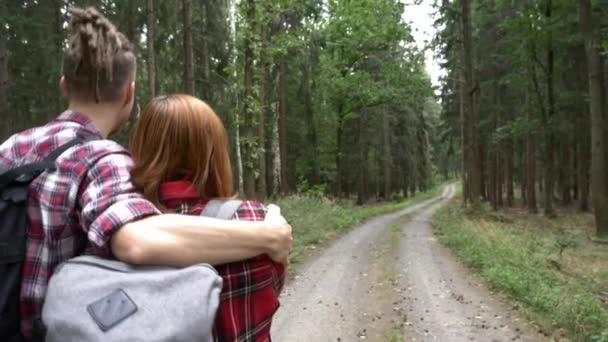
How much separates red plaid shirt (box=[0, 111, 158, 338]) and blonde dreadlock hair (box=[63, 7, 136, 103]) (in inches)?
5.1

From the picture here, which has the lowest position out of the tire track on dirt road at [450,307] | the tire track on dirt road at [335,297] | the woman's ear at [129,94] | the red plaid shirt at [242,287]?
the tire track on dirt road at [450,307]

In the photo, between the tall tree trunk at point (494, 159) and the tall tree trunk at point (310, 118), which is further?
the tall tree trunk at point (494, 159)

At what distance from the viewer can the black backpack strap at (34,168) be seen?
1.28m

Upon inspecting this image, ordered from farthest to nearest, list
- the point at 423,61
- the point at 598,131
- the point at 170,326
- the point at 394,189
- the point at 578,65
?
the point at 394,189 < the point at 423,61 < the point at 578,65 < the point at 598,131 < the point at 170,326

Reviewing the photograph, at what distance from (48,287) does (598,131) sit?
16.5 meters

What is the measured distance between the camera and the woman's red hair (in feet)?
5.10

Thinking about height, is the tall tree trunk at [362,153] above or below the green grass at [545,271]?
above

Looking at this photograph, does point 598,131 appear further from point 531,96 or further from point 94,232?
point 94,232

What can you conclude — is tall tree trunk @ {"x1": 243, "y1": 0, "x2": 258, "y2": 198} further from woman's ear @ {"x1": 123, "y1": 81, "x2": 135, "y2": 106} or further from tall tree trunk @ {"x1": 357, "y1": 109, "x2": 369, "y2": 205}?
tall tree trunk @ {"x1": 357, "y1": 109, "x2": 369, "y2": 205}

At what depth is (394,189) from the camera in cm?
4828

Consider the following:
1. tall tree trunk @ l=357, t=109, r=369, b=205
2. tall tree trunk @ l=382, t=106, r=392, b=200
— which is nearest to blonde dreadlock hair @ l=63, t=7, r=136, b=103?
tall tree trunk @ l=357, t=109, r=369, b=205

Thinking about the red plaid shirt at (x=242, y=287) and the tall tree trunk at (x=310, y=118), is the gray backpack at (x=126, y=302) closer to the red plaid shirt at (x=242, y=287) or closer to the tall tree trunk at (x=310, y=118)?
A: the red plaid shirt at (x=242, y=287)

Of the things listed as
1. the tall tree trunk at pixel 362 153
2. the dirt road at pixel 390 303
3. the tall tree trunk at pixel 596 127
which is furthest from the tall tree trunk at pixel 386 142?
the dirt road at pixel 390 303

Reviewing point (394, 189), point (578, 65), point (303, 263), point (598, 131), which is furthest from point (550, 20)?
point (394, 189)
